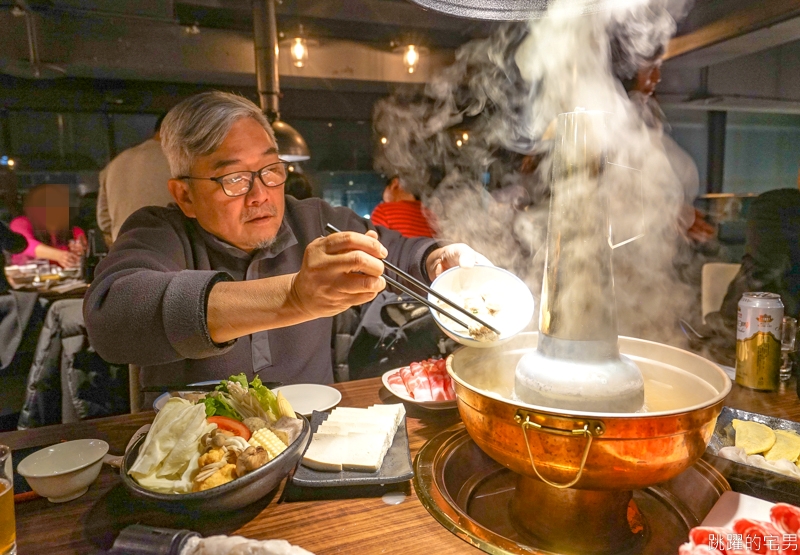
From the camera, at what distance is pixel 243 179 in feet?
7.39

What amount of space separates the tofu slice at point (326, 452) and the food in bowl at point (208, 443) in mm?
71

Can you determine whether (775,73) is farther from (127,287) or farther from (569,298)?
(127,287)

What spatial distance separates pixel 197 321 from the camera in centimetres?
152

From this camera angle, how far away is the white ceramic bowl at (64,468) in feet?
4.08

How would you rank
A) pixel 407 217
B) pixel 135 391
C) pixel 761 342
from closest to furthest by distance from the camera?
pixel 761 342
pixel 135 391
pixel 407 217

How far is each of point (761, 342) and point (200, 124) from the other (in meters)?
2.62

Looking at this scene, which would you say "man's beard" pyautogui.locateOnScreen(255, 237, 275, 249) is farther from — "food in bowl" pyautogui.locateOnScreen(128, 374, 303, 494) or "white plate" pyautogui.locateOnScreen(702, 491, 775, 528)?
"white plate" pyautogui.locateOnScreen(702, 491, 775, 528)

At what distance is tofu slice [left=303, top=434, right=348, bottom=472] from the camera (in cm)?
132

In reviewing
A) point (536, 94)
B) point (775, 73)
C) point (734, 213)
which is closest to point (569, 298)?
point (536, 94)

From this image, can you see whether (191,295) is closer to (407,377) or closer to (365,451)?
(365,451)

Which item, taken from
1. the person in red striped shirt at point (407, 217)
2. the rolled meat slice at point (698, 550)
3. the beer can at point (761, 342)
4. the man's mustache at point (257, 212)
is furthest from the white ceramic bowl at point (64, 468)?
the person in red striped shirt at point (407, 217)

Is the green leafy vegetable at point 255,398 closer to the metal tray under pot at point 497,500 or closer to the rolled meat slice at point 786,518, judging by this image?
the metal tray under pot at point 497,500

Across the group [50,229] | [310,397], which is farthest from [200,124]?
[50,229]

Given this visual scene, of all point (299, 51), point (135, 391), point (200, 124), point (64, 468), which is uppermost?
point (299, 51)
